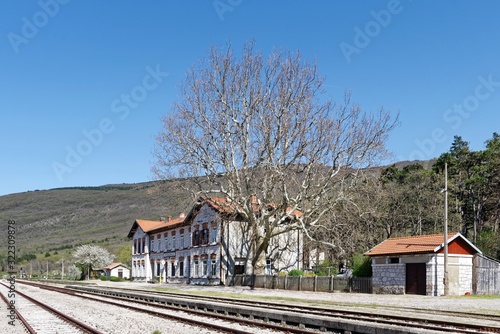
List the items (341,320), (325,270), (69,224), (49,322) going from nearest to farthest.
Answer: (341,320) → (49,322) → (325,270) → (69,224)

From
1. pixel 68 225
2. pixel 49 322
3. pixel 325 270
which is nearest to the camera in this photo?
pixel 49 322

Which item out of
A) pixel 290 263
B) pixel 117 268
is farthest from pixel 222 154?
pixel 117 268

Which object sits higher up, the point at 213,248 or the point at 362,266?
the point at 213,248

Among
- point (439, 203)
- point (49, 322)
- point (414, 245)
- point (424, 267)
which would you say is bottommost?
point (49, 322)

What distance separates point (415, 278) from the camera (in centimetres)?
3456

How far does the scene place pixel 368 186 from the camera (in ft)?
146

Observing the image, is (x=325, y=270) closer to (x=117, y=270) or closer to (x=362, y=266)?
(x=362, y=266)

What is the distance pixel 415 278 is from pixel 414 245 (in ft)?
6.98

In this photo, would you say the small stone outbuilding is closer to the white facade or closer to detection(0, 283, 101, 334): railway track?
detection(0, 283, 101, 334): railway track

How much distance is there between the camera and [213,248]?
53.4 metres

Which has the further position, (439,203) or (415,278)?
(439,203)

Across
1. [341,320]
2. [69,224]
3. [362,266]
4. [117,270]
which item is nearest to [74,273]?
[117,270]

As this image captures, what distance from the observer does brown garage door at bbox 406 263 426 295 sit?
34.1 meters

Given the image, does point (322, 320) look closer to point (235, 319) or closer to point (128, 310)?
point (235, 319)
